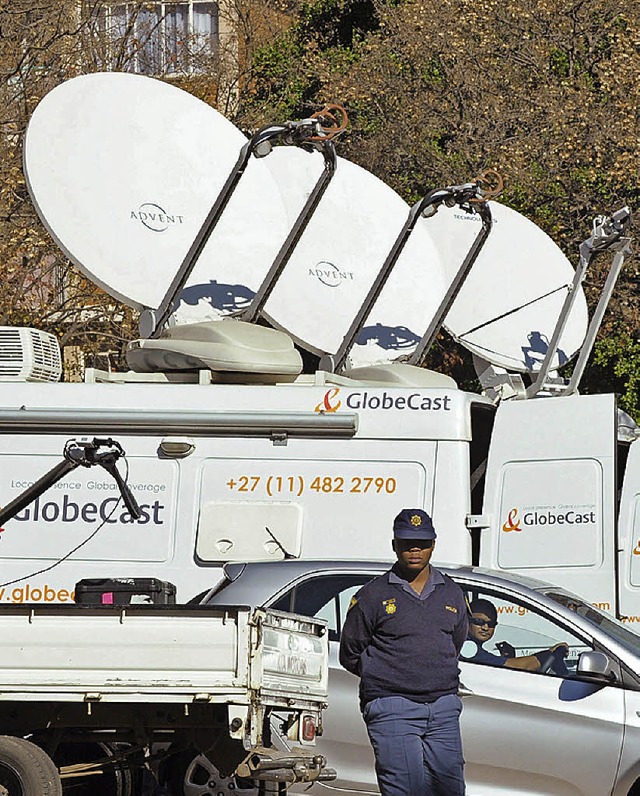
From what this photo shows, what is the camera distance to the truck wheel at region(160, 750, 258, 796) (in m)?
8.34

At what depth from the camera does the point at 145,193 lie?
12.1m

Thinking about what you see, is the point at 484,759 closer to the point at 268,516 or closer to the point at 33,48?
the point at 268,516

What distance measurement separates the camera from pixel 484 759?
8.12 m

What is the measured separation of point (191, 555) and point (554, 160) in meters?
12.2

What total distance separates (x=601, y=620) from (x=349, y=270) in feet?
18.6

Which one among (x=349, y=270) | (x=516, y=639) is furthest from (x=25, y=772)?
(x=349, y=270)

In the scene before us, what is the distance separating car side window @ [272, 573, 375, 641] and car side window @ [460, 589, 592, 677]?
2.15ft

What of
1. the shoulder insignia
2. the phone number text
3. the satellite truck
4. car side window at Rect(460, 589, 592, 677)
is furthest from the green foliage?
the shoulder insignia

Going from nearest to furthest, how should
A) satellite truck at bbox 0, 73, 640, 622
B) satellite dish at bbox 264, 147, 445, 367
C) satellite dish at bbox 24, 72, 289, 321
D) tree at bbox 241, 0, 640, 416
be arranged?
satellite truck at bbox 0, 73, 640, 622, satellite dish at bbox 24, 72, 289, 321, satellite dish at bbox 264, 147, 445, 367, tree at bbox 241, 0, 640, 416

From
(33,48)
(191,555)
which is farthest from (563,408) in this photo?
(33,48)

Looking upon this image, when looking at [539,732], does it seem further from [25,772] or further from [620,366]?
[620,366]

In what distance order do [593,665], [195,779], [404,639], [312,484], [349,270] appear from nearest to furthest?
1. [404,639]
2. [593,665]
3. [195,779]
4. [312,484]
5. [349,270]

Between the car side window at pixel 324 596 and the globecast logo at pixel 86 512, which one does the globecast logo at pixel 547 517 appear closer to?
the car side window at pixel 324 596

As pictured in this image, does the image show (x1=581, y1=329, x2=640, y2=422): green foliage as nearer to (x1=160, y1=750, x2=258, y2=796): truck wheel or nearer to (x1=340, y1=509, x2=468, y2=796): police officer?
(x1=160, y1=750, x2=258, y2=796): truck wheel
